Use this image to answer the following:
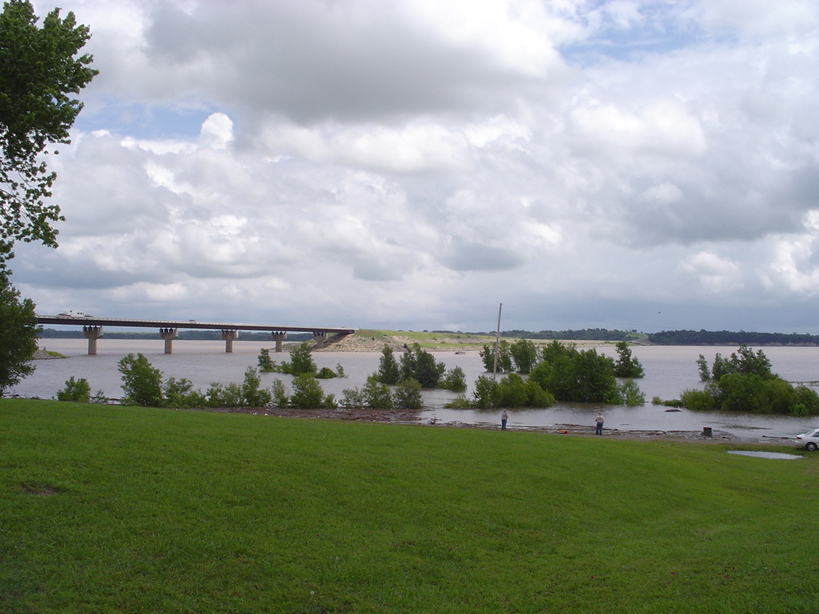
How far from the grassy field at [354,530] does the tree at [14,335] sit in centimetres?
2369

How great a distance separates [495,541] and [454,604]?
3.52 m

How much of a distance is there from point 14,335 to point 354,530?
130ft

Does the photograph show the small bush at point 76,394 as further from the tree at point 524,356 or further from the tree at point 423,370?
the tree at point 524,356

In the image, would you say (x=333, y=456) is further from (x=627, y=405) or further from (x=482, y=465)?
(x=627, y=405)

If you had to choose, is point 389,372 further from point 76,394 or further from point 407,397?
point 76,394

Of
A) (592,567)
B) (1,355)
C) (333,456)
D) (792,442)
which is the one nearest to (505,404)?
(792,442)

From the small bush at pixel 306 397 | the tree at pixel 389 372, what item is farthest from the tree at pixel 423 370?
the small bush at pixel 306 397

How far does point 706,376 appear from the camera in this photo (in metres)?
122

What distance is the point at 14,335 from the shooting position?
135ft

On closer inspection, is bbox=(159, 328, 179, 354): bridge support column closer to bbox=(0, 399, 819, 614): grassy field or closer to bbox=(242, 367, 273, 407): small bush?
bbox=(242, 367, 273, 407): small bush

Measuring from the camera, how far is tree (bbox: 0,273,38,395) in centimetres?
4050

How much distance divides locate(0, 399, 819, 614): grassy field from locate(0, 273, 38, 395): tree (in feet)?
77.7

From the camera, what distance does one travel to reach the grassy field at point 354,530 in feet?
30.2

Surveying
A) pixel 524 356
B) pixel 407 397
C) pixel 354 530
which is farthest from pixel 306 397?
pixel 524 356
